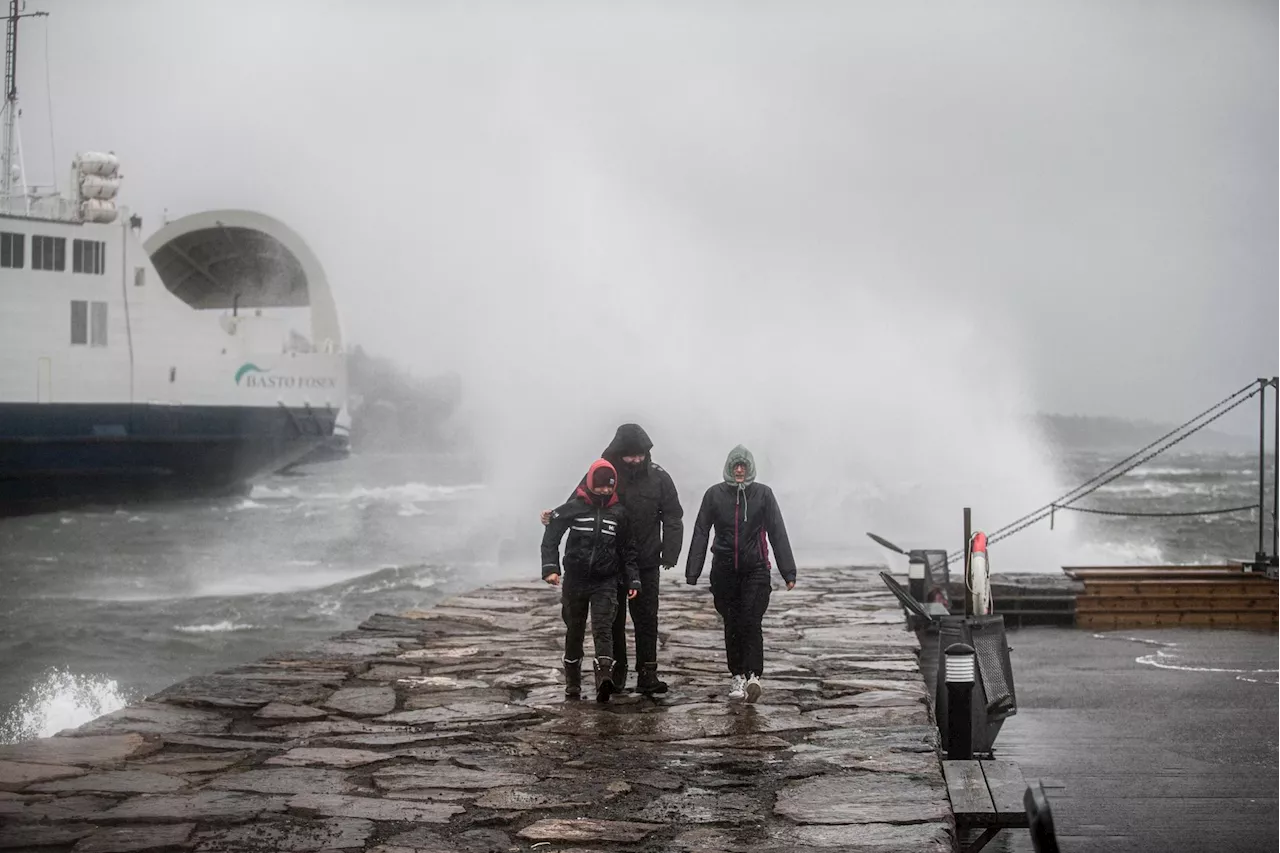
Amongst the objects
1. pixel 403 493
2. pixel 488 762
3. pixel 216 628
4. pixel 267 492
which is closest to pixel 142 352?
pixel 267 492

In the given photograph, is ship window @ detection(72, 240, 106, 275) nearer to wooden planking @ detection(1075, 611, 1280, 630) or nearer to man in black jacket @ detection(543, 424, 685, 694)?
wooden planking @ detection(1075, 611, 1280, 630)

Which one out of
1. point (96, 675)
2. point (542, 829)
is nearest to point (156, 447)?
point (96, 675)

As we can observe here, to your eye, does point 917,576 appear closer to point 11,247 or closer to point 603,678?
point 603,678

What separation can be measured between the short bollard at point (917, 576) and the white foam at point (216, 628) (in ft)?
44.0

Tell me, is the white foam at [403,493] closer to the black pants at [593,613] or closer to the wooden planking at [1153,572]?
the wooden planking at [1153,572]

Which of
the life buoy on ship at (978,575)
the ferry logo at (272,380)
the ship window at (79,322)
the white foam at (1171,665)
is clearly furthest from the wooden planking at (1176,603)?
the ferry logo at (272,380)

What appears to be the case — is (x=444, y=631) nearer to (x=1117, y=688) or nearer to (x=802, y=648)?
(x=802, y=648)

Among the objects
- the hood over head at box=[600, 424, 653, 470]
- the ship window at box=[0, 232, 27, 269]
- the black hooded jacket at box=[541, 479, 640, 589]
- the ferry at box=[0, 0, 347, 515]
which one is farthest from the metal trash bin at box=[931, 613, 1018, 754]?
the ship window at box=[0, 232, 27, 269]

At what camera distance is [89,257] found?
33375mm

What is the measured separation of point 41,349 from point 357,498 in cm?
3891

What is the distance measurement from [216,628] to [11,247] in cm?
1595

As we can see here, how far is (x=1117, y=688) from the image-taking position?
835 cm

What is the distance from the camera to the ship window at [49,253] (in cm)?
3167

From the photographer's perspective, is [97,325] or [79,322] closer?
[79,322]
